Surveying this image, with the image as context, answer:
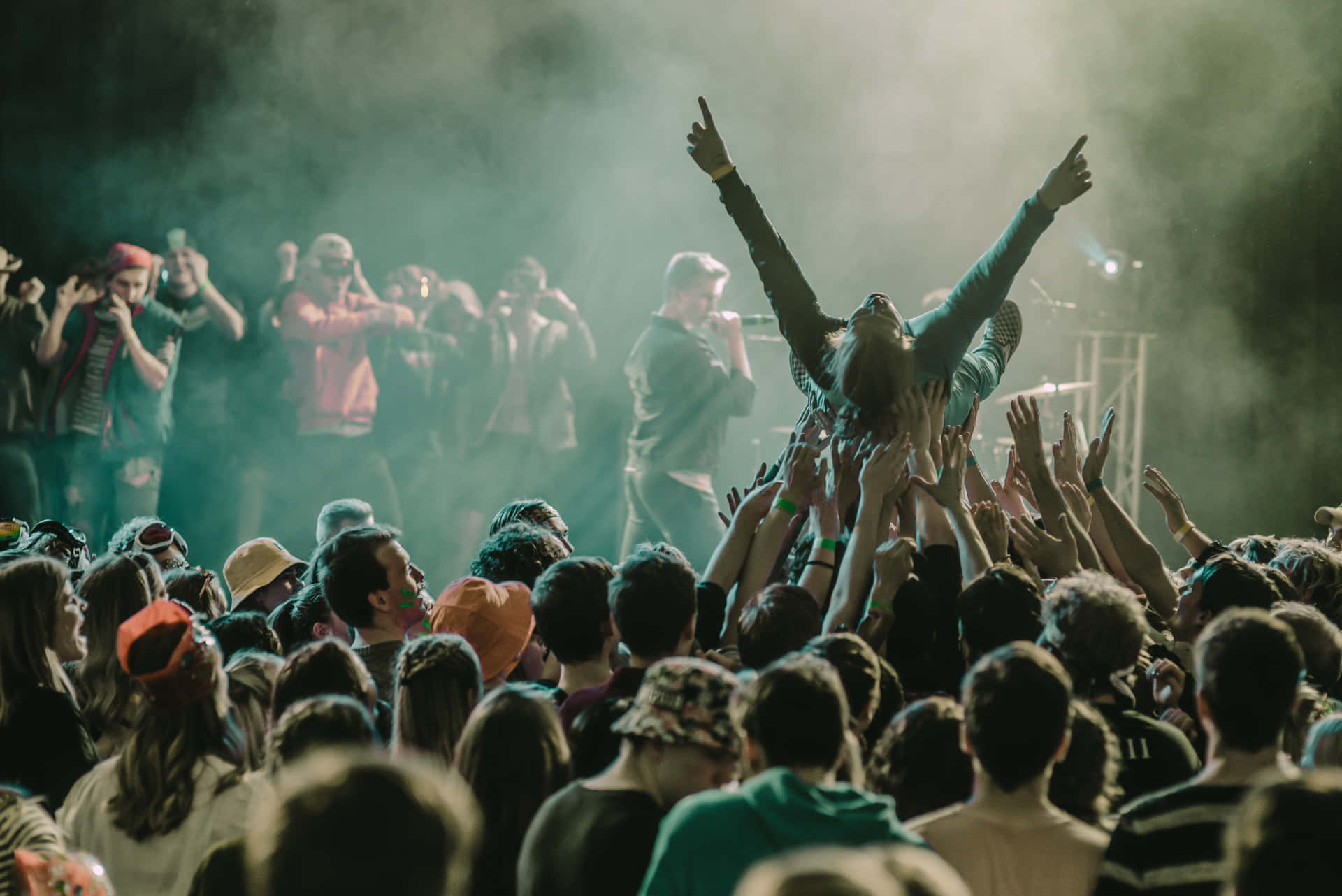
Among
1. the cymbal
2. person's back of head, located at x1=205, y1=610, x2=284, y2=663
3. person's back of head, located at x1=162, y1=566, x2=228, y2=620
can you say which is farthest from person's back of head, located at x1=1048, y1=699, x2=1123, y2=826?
the cymbal

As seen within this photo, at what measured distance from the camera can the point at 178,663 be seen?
1.82 metres

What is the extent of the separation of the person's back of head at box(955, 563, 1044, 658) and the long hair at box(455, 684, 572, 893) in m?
0.95

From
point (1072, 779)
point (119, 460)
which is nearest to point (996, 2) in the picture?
point (119, 460)

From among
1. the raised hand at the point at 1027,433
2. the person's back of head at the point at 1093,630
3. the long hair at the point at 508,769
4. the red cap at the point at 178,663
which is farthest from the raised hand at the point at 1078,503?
the red cap at the point at 178,663

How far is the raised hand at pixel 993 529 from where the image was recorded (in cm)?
296

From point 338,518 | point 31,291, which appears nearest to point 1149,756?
point 338,518

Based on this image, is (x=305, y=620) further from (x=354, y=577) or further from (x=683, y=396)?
(x=683, y=396)

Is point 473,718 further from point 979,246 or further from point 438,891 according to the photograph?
point 979,246

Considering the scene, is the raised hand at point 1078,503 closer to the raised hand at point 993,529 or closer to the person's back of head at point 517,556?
the raised hand at point 993,529

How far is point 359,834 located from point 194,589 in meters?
2.71

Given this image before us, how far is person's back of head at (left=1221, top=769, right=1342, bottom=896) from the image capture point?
1.10 metres

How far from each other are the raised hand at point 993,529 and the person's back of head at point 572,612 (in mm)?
1128

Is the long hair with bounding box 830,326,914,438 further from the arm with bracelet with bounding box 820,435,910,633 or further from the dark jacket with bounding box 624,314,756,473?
the dark jacket with bounding box 624,314,756,473

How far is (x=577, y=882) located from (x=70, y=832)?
0.88 m
